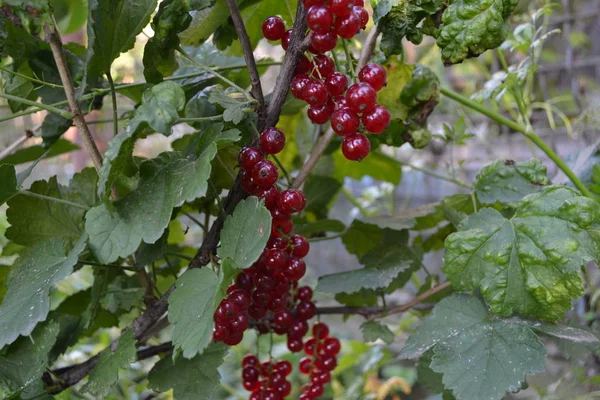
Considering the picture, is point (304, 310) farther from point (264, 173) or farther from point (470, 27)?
point (470, 27)

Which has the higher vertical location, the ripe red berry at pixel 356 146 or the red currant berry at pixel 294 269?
the ripe red berry at pixel 356 146

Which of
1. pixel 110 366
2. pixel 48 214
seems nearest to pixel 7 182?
pixel 48 214

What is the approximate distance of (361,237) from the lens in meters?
0.89

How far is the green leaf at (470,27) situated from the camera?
0.54 meters

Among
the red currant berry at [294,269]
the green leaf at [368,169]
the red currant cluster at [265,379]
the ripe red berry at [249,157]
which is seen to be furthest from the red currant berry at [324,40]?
the green leaf at [368,169]

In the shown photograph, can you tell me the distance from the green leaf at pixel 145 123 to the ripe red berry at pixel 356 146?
161 mm

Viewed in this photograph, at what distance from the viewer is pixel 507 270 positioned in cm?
59

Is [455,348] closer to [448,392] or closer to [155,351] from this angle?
[448,392]

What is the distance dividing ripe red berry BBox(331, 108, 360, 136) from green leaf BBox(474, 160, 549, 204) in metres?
0.32

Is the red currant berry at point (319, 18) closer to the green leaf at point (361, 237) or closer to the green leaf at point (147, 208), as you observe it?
the green leaf at point (147, 208)

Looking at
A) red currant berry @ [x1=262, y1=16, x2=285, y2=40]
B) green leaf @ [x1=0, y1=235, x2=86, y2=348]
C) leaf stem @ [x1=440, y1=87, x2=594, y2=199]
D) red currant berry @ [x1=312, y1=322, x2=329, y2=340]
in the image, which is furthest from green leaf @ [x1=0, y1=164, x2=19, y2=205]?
leaf stem @ [x1=440, y1=87, x2=594, y2=199]

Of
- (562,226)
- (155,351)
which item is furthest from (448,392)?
(155,351)

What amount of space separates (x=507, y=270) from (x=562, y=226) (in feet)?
0.23

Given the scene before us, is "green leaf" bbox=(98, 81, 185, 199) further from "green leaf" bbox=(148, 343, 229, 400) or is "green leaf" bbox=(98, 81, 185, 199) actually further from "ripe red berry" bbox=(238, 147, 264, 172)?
"green leaf" bbox=(148, 343, 229, 400)
